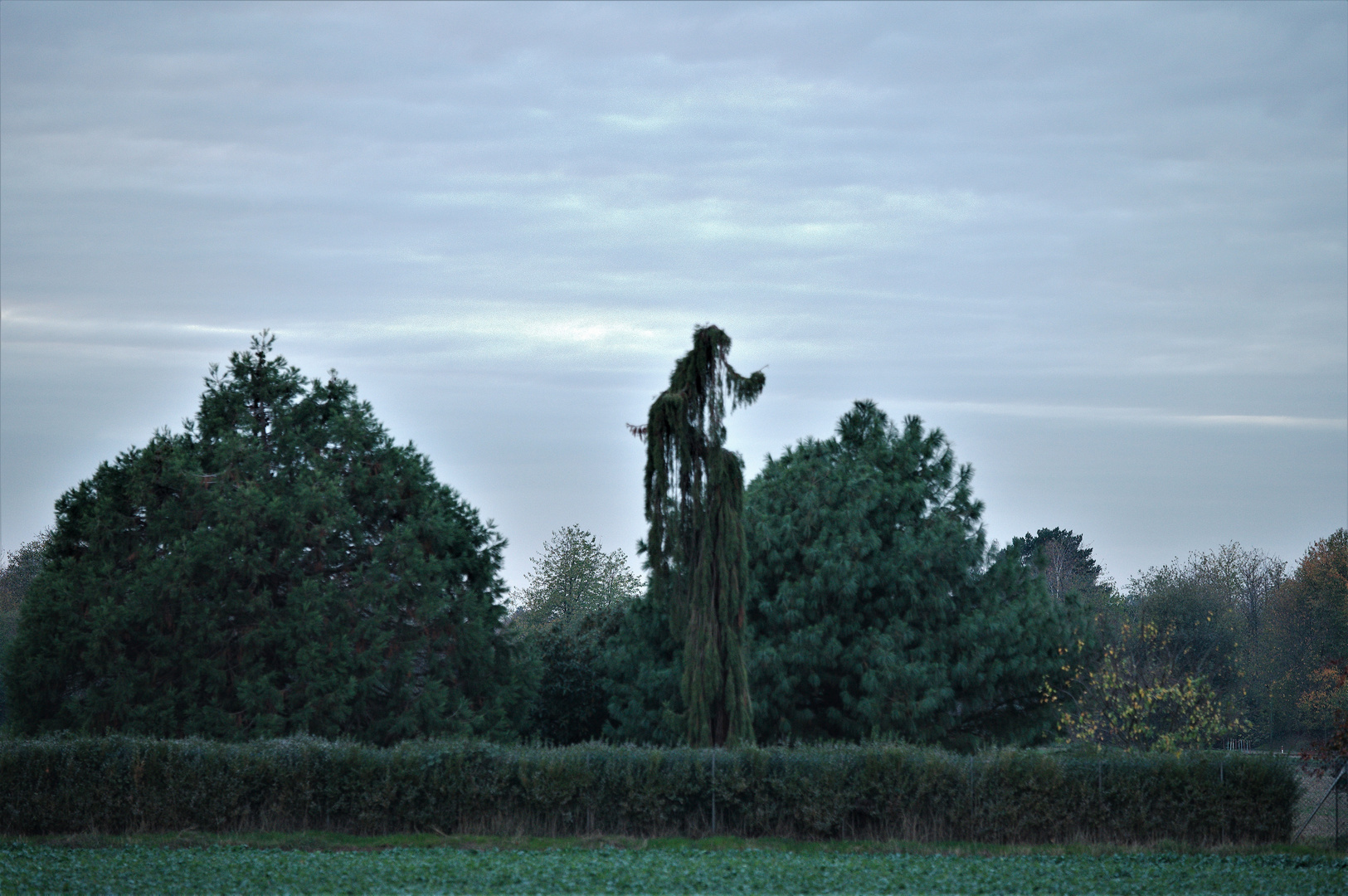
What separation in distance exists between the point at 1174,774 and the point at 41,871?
19184mm

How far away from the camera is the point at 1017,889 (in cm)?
1733

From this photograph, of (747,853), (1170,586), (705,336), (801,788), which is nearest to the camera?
(747,853)

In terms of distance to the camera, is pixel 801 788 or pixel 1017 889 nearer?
pixel 1017 889

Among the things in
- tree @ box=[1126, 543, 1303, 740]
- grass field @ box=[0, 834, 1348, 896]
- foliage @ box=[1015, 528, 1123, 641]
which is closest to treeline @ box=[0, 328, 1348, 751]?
grass field @ box=[0, 834, 1348, 896]

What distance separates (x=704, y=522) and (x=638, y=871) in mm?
8471

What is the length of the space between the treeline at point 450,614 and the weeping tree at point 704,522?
0.22 metres

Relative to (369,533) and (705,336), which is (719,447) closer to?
(705,336)

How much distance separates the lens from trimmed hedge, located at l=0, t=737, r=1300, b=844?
21859 millimetres

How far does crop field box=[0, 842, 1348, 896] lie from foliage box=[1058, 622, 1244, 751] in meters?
5.41

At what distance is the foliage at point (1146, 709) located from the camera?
84.6 ft

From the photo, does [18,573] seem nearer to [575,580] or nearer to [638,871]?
[575,580]

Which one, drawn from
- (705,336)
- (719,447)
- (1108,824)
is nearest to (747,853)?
(1108,824)

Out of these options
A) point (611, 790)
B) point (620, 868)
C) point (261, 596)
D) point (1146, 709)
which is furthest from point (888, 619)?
point (261, 596)

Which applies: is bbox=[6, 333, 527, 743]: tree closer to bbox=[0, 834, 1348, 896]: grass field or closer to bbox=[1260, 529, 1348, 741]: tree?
bbox=[0, 834, 1348, 896]: grass field
